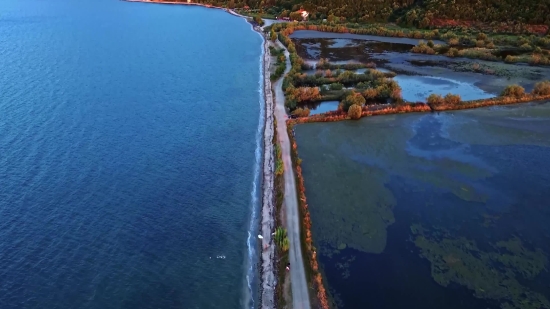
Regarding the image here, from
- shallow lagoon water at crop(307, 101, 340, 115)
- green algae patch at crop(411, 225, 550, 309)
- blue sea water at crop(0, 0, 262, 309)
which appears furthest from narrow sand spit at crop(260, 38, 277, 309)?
green algae patch at crop(411, 225, 550, 309)

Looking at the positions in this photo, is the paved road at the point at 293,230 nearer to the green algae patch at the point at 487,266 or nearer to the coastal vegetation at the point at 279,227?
the coastal vegetation at the point at 279,227

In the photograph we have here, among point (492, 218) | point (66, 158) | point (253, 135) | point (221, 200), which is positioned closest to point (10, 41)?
point (66, 158)

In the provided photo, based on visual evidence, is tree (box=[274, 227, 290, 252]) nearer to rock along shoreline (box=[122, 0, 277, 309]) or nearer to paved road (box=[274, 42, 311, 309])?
paved road (box=[274, 42, 311, 309])

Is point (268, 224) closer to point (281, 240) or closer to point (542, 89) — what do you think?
point (281, 240)

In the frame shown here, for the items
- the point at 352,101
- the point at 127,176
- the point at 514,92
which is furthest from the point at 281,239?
the point at 514,92

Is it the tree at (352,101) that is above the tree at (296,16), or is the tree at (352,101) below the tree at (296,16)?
below

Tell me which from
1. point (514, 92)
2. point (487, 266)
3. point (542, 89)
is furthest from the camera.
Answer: point (542, 89)

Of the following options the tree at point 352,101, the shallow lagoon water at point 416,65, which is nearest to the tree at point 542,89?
the shallow lagoon water at point 416,65
